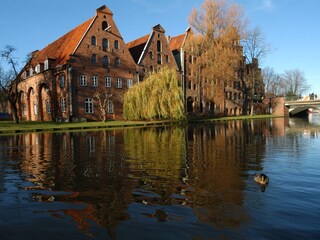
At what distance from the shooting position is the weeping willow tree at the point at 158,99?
38531 millimetres

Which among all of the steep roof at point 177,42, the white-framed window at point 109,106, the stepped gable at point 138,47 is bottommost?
the white-framed window at point 109,106

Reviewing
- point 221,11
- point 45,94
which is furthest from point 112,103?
point 221,11

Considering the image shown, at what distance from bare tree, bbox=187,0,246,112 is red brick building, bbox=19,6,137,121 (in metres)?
12.6

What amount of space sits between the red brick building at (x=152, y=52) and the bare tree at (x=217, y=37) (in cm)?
537

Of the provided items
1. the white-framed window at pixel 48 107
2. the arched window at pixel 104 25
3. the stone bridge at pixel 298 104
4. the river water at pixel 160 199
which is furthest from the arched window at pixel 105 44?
the stone bridge at pixel 298 104

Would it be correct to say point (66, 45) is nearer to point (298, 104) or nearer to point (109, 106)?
point (109, 106)

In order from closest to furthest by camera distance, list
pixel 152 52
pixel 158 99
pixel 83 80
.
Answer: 1. pixel 158 99
2. pixel 83 80
3. pixel 152 52

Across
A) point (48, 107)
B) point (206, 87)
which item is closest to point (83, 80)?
point (48, 107)

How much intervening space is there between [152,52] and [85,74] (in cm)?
1391

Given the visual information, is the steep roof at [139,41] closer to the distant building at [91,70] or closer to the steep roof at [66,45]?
the distant building at [91,70]

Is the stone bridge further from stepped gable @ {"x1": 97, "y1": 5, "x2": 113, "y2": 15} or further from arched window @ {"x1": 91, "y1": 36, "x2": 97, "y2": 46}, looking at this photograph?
arched window @ {"x1": 91, "y1": 36, "x2": 97, "y2": 46}

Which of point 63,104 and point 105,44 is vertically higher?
point 105,44

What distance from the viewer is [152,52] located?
5162 cm

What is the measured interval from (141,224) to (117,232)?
51cm
